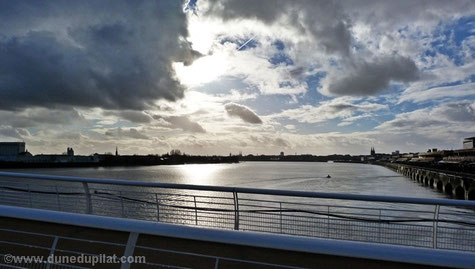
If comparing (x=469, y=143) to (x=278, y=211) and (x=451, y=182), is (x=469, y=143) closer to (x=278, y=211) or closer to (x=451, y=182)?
(x=451, y=182)

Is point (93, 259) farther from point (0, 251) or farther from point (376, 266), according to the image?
point (376, 266)

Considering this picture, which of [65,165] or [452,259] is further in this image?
[65,165]

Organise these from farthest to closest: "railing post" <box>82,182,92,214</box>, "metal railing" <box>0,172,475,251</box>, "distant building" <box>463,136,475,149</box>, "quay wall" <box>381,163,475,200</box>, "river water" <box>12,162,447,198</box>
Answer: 1. "distant building" <box>463,136,475,149</box>
2. "river water" <box>12,162,447,198</box>
3. "quay wall" <box>381,163,475,200</box>
4. "railing post" <box>82,182,92,214</box>
5. "metal railing" <box>0,172,475,251</box>

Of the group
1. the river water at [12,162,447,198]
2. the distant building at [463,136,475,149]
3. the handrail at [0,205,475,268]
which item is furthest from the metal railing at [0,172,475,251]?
the distant building at [463,136,475,149]

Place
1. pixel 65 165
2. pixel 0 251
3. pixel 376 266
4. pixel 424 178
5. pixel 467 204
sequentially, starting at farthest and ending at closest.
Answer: pixel 65 165 < pixel 424 178 < pixel 0 251 < pixel 467 204 < pixel 376 266

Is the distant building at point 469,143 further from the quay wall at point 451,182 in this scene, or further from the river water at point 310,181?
the quay wall at point 451,182

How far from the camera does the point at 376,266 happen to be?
12.2ft

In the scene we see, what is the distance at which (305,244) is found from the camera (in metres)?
2.00

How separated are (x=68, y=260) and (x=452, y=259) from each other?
391 cm

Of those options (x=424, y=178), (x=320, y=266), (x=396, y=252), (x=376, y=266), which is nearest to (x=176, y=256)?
(x=320, y=266)

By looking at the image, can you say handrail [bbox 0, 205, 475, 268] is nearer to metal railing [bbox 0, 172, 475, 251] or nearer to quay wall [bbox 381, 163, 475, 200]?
metal railing [bbox 0, 172, 475, 251]

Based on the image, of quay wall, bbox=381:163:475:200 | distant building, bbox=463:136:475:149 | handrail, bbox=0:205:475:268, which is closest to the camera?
handrail, bbox=0:205:475:268

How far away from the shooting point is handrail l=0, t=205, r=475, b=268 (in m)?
1.85

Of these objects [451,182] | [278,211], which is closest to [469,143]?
[451,182]
